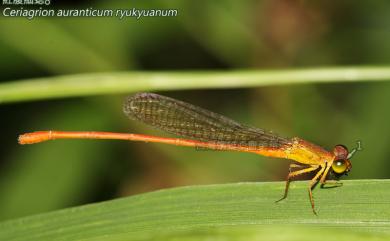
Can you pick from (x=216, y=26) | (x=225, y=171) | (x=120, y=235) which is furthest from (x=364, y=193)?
(x=216, y=26)

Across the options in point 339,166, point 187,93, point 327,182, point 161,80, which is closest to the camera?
point 327,182

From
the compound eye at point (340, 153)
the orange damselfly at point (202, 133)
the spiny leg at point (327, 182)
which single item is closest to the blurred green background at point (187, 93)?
the orange damselfly at point (202, 133)

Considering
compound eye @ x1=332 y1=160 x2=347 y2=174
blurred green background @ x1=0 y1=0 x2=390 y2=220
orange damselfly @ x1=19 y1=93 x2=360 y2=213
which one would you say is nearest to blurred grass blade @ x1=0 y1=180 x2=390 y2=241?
compound eye @ x1=332 y1=160 x2=347 y2=174

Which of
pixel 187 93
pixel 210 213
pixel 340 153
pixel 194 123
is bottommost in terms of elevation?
pixel 210 213

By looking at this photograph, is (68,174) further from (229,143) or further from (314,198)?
(314,198)

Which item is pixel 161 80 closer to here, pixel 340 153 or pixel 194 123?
pixel 194 123

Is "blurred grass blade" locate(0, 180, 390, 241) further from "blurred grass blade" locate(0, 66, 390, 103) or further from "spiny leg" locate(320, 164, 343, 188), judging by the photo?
"blurred grass blade" locate(0, 66, 390, 103)

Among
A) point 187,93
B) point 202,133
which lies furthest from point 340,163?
point 187,93
